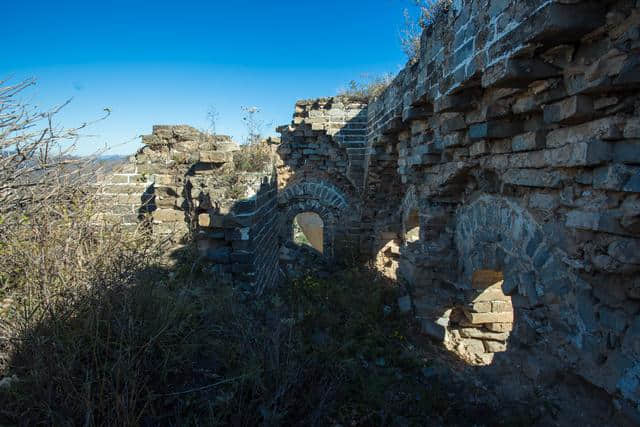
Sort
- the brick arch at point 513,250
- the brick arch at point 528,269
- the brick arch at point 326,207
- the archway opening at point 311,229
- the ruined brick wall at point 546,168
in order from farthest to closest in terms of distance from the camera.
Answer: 1. the archway opening at point 311,229
2. the brick arch at point 326,207
3. the brick arch at point 513,250
4. the brick arch at point 528,269
5. the ruined brick wall at point 546,168

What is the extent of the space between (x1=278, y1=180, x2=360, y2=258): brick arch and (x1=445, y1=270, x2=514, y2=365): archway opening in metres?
4.46

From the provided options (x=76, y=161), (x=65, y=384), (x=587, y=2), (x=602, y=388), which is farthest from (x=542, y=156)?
(x=76, y=161)

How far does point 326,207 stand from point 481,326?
17.3 feet

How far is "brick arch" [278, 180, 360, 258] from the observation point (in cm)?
895

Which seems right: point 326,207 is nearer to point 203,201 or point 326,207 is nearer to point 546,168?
point 203,201

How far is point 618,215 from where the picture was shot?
1868mm

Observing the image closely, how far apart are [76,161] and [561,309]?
521 cm

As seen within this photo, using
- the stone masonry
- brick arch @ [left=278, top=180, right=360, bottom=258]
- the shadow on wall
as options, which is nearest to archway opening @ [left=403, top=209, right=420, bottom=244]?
the stone masonry

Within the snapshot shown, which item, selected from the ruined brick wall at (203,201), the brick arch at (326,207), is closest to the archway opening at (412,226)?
the brick arch at (326,207)

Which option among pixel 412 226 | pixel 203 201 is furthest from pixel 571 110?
pixel 412 226

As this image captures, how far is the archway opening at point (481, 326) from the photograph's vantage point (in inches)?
171

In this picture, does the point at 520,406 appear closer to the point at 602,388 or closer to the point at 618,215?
the point at 602,388

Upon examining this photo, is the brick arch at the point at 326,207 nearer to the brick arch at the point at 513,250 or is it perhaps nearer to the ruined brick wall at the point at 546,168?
the ruined brick wall at the point at 546,168

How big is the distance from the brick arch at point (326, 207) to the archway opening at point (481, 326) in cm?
446
